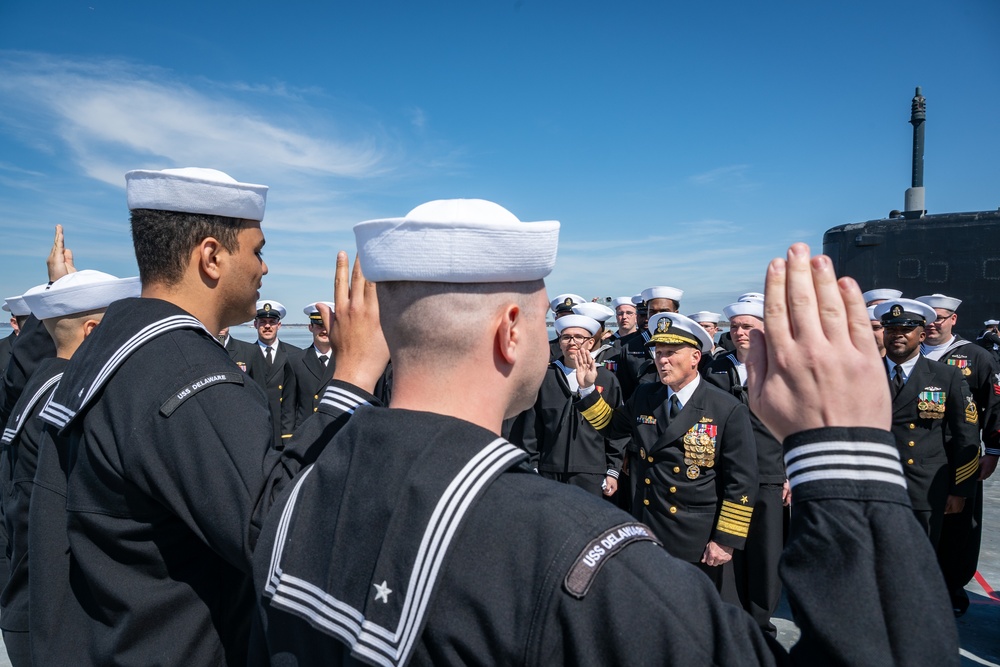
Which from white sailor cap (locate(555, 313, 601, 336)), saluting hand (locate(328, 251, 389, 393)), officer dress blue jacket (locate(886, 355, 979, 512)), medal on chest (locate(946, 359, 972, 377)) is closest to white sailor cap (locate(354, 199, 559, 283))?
saluting hand (locate(328, 251, 389, 393))

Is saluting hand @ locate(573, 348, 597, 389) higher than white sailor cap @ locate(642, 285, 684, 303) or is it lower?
lower

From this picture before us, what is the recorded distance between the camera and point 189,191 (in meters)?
1.81

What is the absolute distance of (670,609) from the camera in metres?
0.87

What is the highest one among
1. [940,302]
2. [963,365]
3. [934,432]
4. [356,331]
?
[940,302]

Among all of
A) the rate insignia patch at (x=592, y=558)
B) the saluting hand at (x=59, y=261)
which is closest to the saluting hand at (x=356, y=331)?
the rate insignia patch at (x=592, y=558)

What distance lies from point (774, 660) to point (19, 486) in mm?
2658

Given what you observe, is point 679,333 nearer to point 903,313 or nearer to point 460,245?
point 903,313

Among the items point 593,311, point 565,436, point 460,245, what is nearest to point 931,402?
point 565,436

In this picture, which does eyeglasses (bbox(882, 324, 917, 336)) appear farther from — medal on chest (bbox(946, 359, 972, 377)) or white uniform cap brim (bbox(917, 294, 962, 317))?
white uniform cap brim (bbox(917, 294, 962, 317))

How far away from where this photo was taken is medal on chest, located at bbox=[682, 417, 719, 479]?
14.2 feet

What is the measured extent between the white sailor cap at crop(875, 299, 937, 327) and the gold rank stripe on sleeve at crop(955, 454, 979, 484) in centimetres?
115

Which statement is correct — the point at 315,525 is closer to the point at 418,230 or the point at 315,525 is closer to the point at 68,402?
the point at 418,230

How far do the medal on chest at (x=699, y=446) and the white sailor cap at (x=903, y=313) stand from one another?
7.09 feet

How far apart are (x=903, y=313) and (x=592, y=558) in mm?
5551
